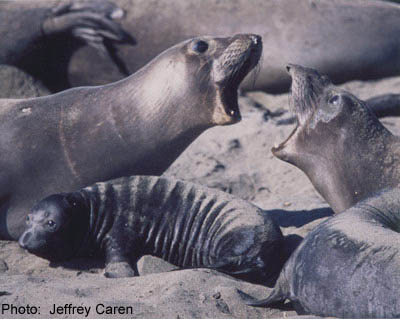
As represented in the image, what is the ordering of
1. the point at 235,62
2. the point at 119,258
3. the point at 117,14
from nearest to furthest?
the point at 119,258, the point at 235,62, the point at 117,14

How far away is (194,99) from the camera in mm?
4152

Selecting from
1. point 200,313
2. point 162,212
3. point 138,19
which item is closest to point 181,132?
point 162,212

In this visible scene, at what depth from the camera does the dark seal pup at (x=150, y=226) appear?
3.65 m

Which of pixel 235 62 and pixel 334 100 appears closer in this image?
pixel 334 100

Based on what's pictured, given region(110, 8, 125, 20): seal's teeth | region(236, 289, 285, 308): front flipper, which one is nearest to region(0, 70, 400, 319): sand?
region(236, 289, 285, 308): front flipper

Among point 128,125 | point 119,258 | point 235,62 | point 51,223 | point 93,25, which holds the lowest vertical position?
point 119,258

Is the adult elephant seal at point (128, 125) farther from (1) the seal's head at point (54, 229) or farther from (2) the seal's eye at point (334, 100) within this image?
(2) the seal's eye at point (334, 100)

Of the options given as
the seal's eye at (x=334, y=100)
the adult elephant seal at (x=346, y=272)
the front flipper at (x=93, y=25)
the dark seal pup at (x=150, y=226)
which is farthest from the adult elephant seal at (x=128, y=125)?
the front flipper at (x=93, y=25)

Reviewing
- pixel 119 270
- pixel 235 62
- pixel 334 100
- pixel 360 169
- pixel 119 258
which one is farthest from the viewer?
pixel 235 62

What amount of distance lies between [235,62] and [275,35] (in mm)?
2791

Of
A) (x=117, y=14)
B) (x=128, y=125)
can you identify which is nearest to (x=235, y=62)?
(x=128, y=125)

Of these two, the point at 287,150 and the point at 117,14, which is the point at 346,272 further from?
the point at 117,14

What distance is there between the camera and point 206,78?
4.15 metres

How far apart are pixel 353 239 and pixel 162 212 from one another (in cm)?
144
